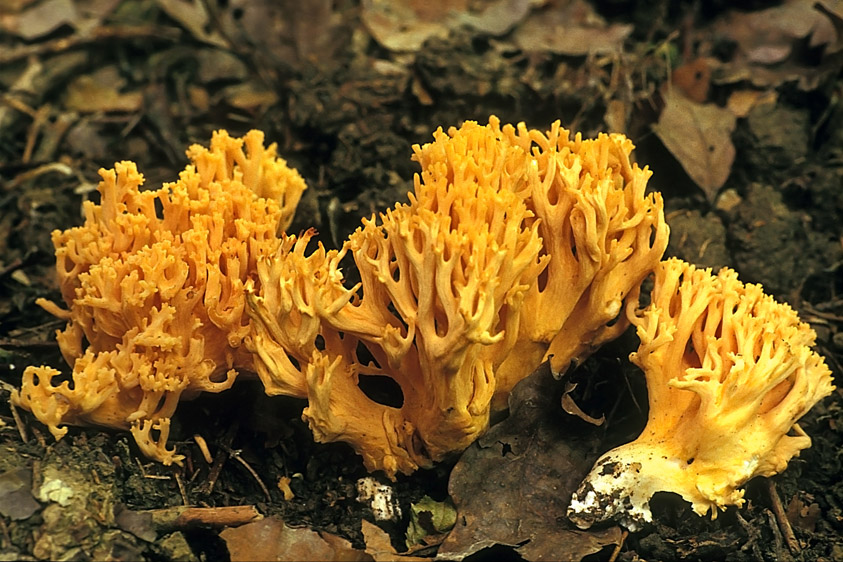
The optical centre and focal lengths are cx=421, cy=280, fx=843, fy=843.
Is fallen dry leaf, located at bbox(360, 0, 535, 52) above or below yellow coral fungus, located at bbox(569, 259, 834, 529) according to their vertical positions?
above

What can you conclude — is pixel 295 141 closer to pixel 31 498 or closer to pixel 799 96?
pixel 31 498

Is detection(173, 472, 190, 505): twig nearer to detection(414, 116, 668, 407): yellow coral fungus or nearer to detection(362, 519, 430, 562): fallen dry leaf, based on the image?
detection(362, 519, 430, 562): fallen dry leaf

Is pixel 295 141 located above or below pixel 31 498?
above

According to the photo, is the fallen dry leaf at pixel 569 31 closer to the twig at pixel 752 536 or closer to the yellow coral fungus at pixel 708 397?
the yellow coral fungus at pixel 708 397

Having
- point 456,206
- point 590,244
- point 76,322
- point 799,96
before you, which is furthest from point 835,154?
point 76,322

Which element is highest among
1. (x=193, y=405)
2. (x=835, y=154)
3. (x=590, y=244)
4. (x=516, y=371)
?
A: (x=590, y=244)

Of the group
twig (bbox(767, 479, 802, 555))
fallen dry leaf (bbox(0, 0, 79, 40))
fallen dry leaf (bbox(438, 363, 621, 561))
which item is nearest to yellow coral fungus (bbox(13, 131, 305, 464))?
fallen dry leaf (bbox(438, 363, 621, 561))

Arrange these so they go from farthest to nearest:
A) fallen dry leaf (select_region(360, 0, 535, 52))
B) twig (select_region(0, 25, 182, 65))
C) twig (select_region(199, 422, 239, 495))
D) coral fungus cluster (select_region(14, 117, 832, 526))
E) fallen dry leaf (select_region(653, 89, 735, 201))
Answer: twig (select_region(0, 25, 182, 65))
fallen dry leaf (select_region(360, 0, 535, 52))
fallen dry leaf (select_region(653, 89, 735, 201))
twig (select_region(199, 422, 239, 495))
coral fungus cluster (select_region(14, 117, 832, 526))
